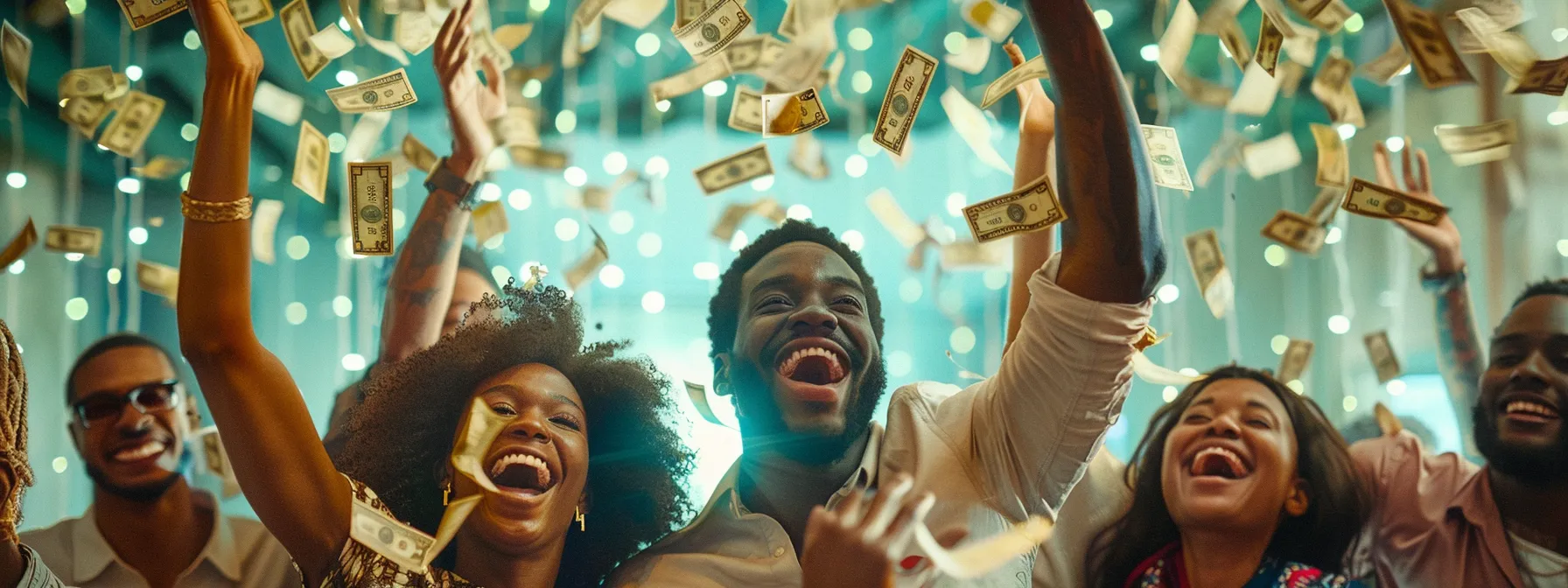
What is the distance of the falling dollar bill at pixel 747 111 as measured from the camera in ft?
8.16

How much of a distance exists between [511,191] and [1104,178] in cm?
197

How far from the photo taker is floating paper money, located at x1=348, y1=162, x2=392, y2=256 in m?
2.04

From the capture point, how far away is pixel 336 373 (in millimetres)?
3248

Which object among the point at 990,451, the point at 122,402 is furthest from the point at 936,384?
the point at 122,402

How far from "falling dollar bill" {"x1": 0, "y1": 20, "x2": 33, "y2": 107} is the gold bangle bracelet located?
101 centimetres

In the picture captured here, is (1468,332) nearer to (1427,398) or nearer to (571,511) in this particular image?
(1427,398)

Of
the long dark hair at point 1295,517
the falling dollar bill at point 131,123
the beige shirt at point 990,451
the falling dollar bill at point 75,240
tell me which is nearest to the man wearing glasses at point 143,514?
the falling dollar bill at point 75,240

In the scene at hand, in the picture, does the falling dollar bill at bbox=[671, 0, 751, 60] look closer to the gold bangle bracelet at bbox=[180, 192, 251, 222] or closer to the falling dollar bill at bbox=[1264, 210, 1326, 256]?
the gold bangle bracelet at bbox=[180, 192, 251, 222]

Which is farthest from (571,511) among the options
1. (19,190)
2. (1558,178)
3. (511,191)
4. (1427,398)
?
(1558,178)

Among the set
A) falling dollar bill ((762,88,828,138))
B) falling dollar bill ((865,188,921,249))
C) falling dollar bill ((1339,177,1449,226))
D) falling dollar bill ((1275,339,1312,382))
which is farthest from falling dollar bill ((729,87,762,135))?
falling dollar bill ((1275,339,1312,382))

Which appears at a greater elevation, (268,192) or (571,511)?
(268,192)

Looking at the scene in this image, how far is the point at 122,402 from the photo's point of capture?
2.34 meters

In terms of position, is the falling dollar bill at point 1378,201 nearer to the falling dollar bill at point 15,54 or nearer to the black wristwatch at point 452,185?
the black wristwatch at point 452,185

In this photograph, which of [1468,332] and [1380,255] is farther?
[1380,255]
